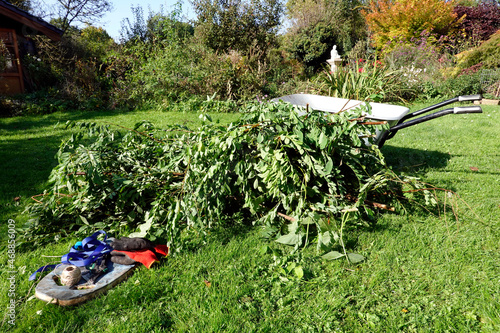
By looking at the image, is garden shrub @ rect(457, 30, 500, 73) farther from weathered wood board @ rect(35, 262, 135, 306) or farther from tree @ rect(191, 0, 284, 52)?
weathered wood board @ rect(35, 262, 135, 306)

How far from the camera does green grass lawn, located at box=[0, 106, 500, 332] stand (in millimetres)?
1440

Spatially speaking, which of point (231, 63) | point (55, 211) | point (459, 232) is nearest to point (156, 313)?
point (55, 211)

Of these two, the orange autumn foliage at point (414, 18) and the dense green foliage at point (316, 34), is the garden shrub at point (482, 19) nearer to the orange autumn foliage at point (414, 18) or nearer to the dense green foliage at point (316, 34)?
the orange autumn foliage at point (414, 18)

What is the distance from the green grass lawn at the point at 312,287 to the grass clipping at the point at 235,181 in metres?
0.18

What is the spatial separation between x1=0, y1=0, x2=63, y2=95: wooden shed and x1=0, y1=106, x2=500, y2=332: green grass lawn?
7758mm

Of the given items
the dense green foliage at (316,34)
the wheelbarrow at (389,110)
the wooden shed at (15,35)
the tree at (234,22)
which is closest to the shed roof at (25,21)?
the wooden shed at (15,35)

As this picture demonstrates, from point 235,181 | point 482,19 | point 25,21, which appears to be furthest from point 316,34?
point 235,181

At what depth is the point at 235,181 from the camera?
230 centimetres

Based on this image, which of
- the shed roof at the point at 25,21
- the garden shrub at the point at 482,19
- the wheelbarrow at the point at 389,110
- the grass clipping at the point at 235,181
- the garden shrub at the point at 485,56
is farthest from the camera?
the garden shrub at the point at 482,19

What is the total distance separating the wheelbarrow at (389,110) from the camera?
231 centimetres

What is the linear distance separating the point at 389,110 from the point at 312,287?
246 centimetres

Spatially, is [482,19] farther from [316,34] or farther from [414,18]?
[316,34]

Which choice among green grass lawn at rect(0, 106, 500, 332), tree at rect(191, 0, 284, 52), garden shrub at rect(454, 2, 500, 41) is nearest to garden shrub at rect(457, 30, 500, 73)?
tree at rect(191, 0, 284, 52)

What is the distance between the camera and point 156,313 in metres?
1.50
